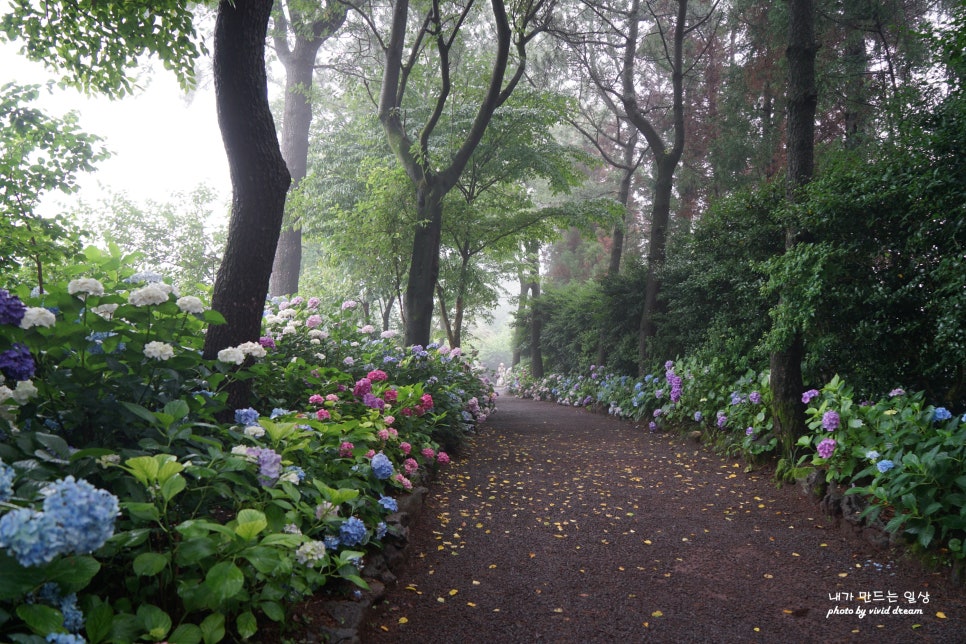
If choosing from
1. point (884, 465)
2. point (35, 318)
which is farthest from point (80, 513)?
point (884, 465)

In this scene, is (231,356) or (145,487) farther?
(231,356)

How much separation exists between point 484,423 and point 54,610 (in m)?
6.81

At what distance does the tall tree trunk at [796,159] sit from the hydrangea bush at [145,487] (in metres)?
3.26

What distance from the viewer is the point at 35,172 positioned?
479 centimetres

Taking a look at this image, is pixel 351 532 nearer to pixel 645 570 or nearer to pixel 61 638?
pixel 61 638

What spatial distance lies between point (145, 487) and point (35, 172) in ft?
15.2

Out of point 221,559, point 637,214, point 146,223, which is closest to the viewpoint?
point 221,559

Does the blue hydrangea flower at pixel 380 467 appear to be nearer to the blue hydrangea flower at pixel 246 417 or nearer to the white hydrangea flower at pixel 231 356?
the blue hydrangea flower at pixel 246 417

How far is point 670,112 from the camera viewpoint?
42.0ft

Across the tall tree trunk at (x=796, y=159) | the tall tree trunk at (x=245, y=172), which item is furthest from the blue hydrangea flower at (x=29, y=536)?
the tall tree trunk at (x=796, y=159)

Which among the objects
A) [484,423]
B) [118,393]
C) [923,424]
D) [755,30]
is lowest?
[484,423]

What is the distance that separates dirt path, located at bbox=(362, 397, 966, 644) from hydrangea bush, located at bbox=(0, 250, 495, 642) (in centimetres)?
56

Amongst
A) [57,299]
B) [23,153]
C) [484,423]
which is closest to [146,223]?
[23,153]

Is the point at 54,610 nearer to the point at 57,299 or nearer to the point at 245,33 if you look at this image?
the point at 57,299
